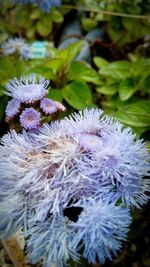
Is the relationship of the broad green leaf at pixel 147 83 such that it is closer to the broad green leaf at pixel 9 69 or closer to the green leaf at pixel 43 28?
the broad green leaf at pixel 9 69

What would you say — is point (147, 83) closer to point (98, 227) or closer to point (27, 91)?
point (27, 91)

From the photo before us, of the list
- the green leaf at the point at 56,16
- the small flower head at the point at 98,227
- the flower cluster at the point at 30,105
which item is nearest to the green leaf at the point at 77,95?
the flower cluster at the point at 30,105

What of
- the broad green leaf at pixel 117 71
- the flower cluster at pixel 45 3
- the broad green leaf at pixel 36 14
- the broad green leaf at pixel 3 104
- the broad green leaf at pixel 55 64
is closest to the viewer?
the broad green leaf at pixel 3 104

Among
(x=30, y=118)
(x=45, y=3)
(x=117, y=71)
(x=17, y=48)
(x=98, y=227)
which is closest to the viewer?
(x=98, y=227)

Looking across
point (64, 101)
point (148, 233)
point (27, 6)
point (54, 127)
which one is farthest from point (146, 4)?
point (54, 127)

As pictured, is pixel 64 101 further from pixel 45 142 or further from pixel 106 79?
pixel 45 142

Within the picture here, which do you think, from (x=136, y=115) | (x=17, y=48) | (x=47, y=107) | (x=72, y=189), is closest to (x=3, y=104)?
(x=47, y=107)

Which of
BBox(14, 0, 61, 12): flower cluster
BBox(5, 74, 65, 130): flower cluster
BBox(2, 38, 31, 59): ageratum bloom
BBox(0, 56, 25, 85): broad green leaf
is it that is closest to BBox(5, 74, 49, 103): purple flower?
BBox(5, 74, 65, 130): flower cluster
